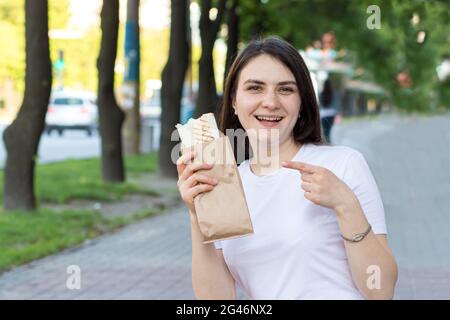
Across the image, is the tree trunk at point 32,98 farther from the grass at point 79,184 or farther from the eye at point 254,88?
the eye at point 254,88

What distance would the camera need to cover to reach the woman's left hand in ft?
7.94

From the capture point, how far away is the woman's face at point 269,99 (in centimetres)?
264

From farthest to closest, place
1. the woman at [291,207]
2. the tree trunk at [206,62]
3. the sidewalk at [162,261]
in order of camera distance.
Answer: the tree trunk at [206,62] < the sidewalk at [162,261] < the woman at [291,207]

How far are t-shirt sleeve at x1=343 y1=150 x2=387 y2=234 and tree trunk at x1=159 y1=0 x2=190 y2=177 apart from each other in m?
16.0

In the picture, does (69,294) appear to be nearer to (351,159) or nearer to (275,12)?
(351,159)

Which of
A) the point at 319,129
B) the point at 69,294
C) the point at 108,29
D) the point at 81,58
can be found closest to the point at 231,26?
the point at 108,29

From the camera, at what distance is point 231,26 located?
27.4 m

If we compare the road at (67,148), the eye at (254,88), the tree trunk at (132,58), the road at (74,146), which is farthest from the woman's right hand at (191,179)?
the road at (67,148)

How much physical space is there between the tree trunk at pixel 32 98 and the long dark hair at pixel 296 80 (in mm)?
9736

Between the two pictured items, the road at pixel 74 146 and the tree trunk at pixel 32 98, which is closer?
the tree trunk at pixel 32 98

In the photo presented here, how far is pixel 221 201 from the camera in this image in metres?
2.36

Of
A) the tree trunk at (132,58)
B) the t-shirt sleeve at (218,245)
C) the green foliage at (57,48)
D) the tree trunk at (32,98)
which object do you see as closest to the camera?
the t-shirt sleeve at (218,245)

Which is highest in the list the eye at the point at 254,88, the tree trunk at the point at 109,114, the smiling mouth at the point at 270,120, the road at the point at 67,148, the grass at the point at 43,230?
the eye at the point at 254,88

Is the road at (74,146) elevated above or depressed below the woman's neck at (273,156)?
below
